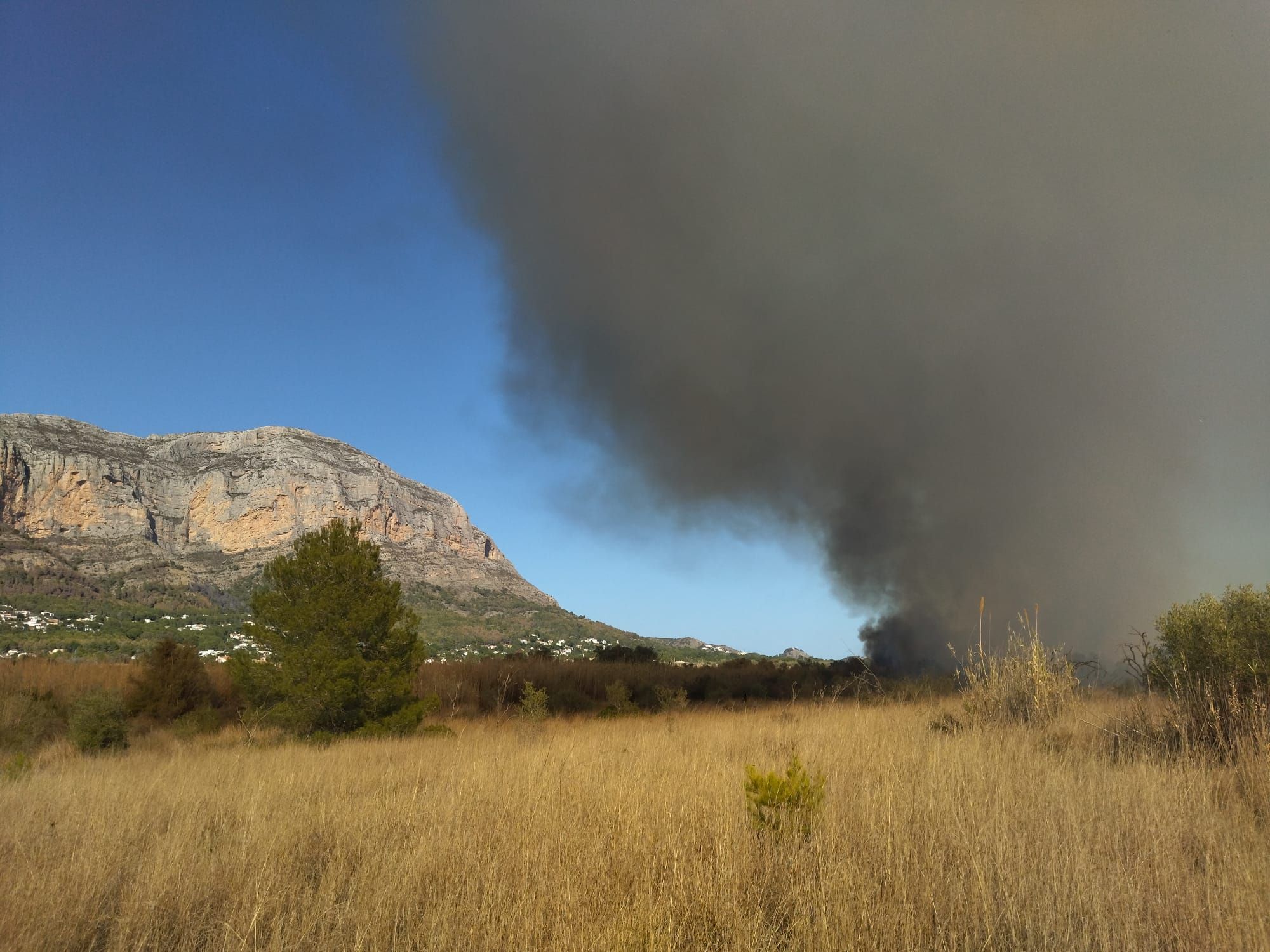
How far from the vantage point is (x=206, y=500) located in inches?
4518

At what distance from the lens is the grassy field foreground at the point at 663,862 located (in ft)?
11.2

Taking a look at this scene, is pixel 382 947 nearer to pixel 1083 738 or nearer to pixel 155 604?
pixel 1083 738

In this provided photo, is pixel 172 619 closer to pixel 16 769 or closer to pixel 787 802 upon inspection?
pixel 16 769

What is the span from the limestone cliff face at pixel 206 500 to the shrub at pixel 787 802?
86355 millimetres

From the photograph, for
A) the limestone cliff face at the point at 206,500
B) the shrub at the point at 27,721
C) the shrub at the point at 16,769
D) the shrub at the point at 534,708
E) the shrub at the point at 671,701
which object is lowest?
the shrub at the point at 27,721

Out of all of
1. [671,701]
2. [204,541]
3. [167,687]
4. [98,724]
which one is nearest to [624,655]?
[671,701]

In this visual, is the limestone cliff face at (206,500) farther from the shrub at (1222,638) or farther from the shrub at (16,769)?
the shrub at (1222,638)

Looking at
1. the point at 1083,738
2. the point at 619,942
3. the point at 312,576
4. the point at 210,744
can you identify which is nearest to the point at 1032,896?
the point at 619,942

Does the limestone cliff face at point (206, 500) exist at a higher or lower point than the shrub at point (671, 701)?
higher

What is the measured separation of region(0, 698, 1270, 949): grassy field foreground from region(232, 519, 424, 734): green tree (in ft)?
21.7

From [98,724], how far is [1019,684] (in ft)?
58.3

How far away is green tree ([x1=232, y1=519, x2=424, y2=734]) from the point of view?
1466 cm

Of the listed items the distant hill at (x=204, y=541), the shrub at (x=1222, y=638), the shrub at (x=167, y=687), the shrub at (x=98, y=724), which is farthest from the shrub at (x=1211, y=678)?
the distant hill at (x=204, y=541)

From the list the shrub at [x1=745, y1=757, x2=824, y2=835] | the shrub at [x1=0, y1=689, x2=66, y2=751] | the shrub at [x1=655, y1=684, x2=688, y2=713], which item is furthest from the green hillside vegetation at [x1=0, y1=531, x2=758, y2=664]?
the shrub at [x1=745, y1=757, x2=824, y2=835]
